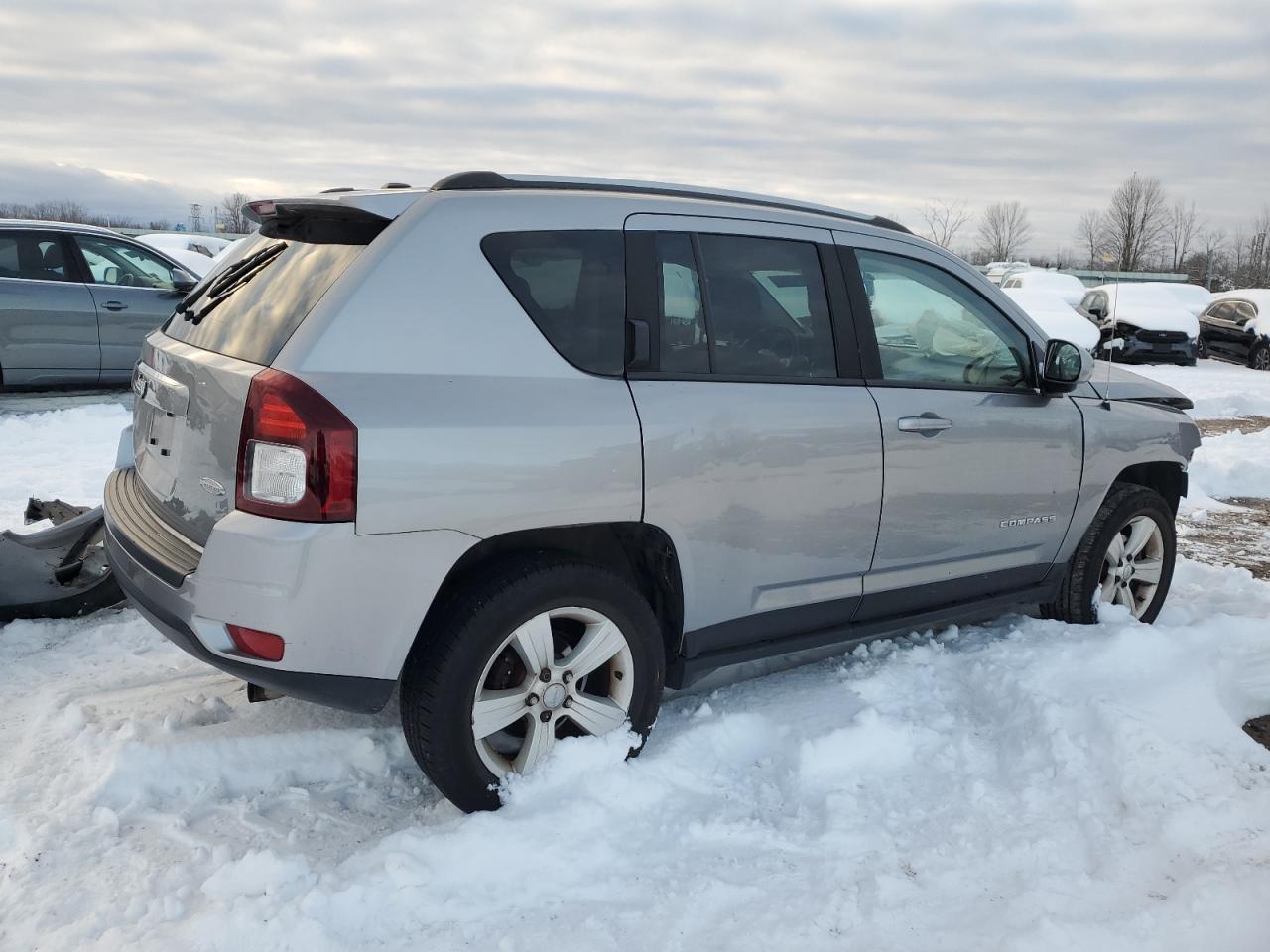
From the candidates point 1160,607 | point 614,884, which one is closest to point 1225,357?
point 1160,607

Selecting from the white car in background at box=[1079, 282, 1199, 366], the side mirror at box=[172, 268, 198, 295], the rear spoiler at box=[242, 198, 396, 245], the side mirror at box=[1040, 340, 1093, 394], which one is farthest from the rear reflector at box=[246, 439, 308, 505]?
the white car in background at box=[1079, 282, 1199, 366]

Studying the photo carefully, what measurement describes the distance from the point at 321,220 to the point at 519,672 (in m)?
1.52

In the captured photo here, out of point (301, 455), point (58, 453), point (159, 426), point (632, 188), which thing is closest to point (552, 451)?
point (301, 455)

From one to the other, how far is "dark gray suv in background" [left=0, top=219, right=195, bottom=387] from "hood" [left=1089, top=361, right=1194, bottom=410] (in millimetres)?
8355

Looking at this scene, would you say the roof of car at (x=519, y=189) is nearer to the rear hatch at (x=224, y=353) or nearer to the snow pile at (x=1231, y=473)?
the rear hatch at (x=224, y=353)

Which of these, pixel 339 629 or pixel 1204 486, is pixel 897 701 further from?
pixel 1204 486

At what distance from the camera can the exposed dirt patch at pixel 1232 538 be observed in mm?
6363

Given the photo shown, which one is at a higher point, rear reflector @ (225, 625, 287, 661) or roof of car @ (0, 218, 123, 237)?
roof of car @ (0, 218, 123, 237)

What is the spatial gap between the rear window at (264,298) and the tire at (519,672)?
93 cm

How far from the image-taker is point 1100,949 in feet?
8.59

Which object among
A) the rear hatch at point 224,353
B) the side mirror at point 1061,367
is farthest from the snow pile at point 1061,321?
the rear hatch at point 224,353

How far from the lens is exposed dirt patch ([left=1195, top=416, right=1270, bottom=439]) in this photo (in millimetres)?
11492

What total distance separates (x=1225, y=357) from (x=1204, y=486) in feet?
48.2

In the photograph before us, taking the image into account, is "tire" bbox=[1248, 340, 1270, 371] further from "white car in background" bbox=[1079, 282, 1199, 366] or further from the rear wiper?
the rear wiper
